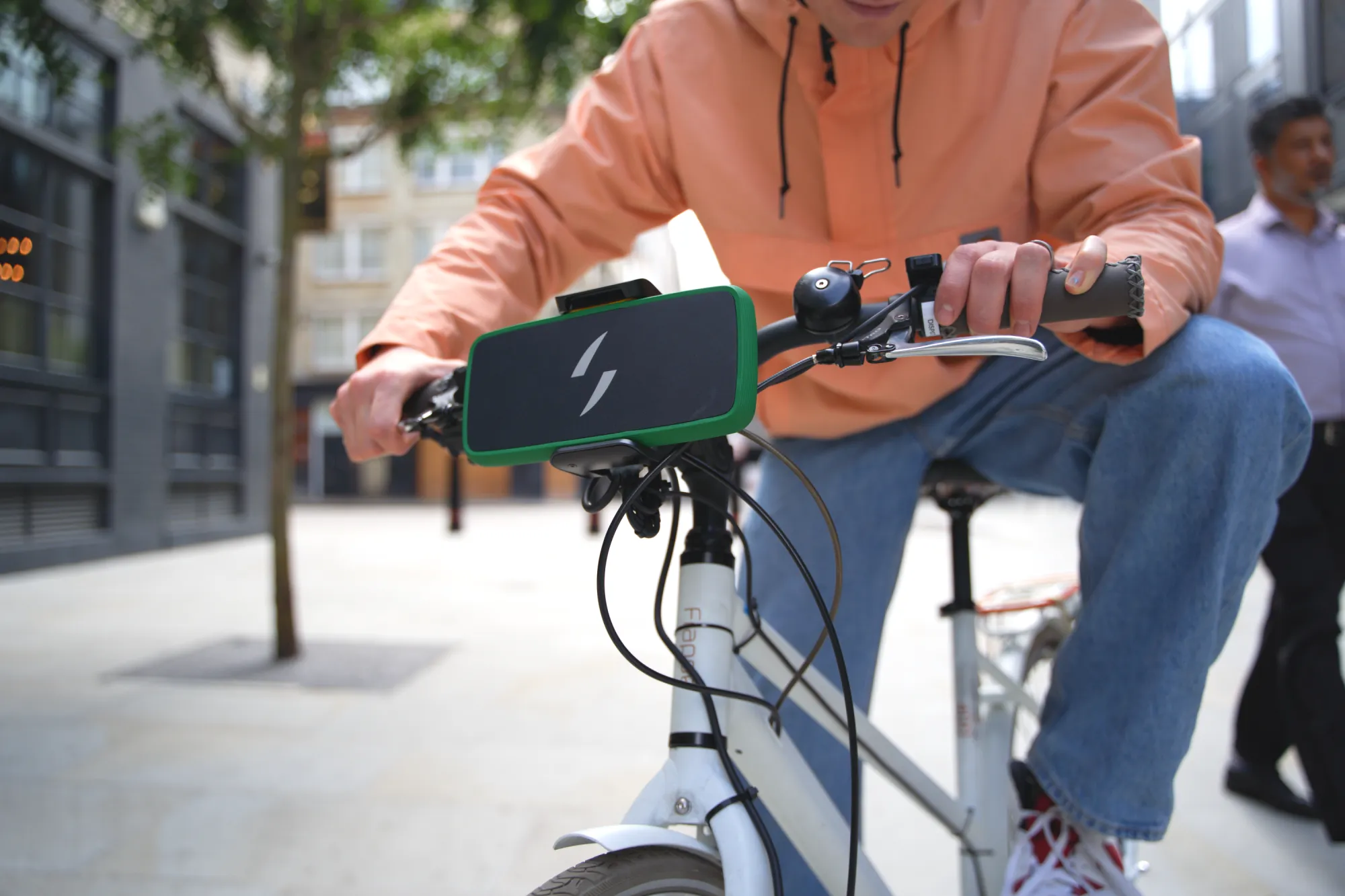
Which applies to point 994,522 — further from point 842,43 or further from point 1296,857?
point 842,43

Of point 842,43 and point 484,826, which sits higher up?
point 842,43

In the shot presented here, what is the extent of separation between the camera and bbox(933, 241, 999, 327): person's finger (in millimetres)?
831

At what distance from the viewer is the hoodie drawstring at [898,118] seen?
131 cm

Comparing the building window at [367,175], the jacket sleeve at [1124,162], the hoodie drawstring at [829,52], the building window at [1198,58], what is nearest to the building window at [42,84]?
the hoodie drawstring at [829,52]

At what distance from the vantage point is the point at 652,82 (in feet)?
4.79

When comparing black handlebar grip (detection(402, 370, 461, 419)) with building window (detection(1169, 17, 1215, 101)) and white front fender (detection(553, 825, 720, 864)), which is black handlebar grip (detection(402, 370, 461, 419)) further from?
building window (detection(1169, 17, 1215, 101))

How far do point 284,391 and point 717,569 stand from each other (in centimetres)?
425

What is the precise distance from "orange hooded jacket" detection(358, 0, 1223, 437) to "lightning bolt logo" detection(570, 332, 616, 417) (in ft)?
1.34

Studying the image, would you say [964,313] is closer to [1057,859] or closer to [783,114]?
[783,114]

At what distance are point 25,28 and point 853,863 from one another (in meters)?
3.03

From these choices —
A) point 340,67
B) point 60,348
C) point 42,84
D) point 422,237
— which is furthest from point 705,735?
point 422,237

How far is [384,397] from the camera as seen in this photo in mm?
1031

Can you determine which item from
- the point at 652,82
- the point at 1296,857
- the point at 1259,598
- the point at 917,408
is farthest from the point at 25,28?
the point at 1259,598

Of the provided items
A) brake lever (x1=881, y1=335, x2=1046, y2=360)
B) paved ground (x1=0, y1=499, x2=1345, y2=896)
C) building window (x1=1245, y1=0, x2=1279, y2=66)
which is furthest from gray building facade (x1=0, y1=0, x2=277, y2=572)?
building window (x1=1245, y1=0, x2=1279, y2=66)
